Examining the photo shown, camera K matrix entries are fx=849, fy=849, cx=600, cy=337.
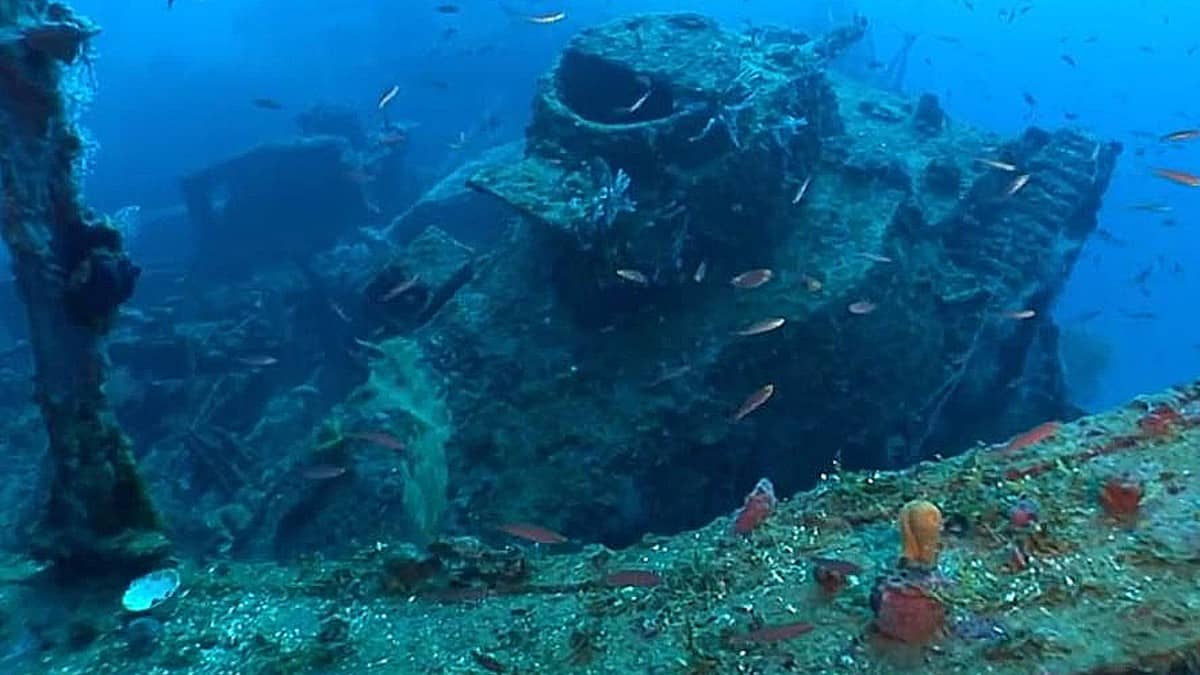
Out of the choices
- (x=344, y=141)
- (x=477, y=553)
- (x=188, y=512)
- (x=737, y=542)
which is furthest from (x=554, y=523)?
(x=344, y=141)

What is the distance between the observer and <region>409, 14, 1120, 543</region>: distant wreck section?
839 centimetres

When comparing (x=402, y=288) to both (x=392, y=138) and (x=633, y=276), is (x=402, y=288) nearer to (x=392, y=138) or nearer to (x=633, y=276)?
(x=633, y=276)

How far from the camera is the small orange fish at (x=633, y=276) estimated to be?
8.22 m

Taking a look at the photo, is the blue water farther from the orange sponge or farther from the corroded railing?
the corroded railing

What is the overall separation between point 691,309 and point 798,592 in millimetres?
5266

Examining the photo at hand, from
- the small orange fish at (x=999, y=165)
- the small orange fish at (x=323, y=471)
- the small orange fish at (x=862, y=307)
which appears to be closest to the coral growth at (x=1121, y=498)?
the small orange fish at (x=862, y=307)

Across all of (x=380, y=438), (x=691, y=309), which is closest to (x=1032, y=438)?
(x=691, y=309)

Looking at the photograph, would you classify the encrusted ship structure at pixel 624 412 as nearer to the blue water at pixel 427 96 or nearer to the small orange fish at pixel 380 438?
the small orange fish at pixel 380 438

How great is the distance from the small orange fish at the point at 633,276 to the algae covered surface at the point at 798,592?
128 inches

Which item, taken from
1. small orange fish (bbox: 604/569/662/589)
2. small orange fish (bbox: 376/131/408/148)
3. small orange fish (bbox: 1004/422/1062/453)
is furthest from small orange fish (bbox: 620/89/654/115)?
small orange fish (bbox: 604/569/662/589)

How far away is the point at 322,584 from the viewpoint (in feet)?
17.1

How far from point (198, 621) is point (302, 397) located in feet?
26.7

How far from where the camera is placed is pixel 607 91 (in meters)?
10.6

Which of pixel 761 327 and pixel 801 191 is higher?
pixel 801 191
